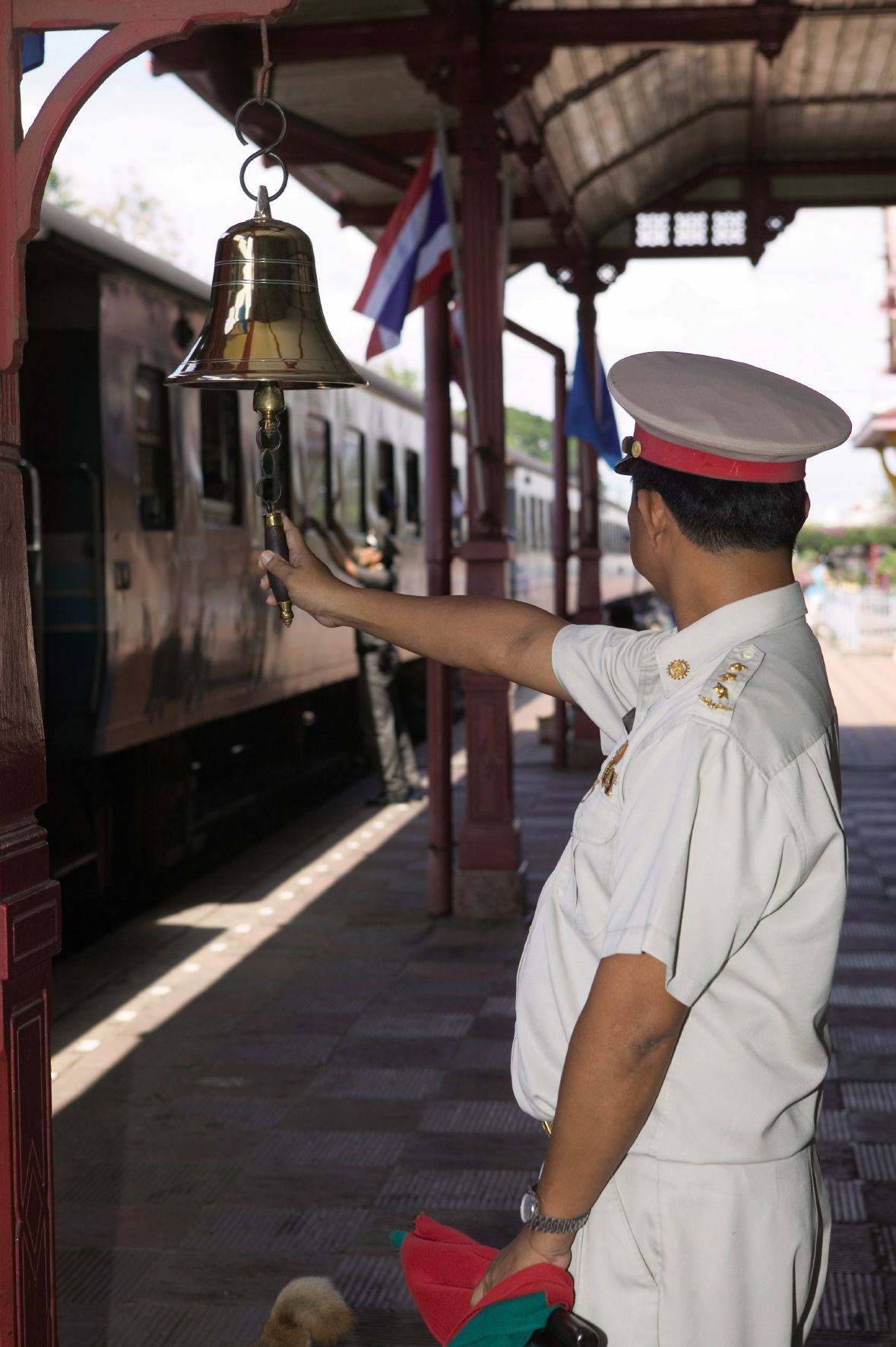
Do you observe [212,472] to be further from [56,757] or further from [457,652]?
[457,652]

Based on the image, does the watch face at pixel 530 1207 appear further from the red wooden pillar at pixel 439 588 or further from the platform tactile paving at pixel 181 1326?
the red wooden pillar at pixel 439 588

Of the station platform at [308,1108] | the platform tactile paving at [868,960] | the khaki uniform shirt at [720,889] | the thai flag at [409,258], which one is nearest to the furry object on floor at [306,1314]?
the station platform at [308,1108]

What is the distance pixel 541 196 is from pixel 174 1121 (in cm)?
738

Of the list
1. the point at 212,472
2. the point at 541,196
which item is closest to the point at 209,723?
the point at 212,472

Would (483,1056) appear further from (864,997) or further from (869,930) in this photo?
(869,930)

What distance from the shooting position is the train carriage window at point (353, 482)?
1172 centimetres

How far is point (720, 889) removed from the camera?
175 centimetres

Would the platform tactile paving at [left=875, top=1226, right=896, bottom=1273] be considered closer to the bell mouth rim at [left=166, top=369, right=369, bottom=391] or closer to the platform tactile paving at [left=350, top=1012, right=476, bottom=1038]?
the platform tactile paving at [left=350, top=1012, right=476, bottom=1038]

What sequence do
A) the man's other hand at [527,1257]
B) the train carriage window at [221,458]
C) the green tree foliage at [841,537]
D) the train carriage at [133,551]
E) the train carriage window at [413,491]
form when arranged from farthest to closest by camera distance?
the green tree foliage at [841,537], the train carriage window at [413,491], the train carriage window at [221,458], the train carriage at [133,551], the man's other hand at [527,1257]

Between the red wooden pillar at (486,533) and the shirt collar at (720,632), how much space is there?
5.43m

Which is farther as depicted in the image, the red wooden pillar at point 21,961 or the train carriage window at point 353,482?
the train carriage window at point 353,482

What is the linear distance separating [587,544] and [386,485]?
6.02ft

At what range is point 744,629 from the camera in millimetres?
1903

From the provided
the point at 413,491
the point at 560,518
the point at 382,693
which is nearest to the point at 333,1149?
the point at 382,693
